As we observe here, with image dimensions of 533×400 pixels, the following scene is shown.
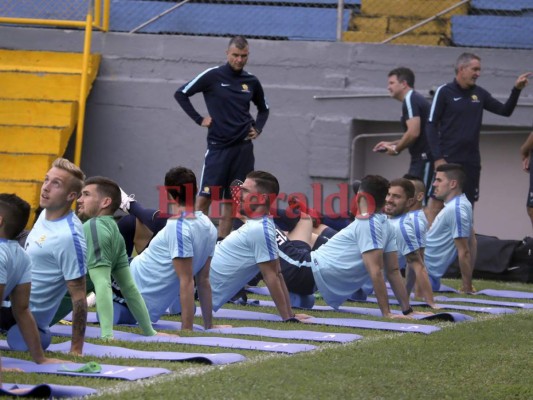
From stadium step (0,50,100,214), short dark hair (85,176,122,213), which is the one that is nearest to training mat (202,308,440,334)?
short dark hair (85,176,122,213)

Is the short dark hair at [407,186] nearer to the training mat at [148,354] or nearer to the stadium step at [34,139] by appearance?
the training mat at [148,354]

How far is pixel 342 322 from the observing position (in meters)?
8.51

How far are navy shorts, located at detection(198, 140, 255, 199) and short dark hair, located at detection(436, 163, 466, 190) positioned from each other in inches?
76.3

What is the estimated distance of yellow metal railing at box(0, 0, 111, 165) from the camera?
14624 millimetres

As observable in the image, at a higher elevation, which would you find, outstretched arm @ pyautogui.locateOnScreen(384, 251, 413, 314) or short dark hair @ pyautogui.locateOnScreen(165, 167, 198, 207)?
short dark hair @ pyautogui.locateOnScreen(165, 167, 198, 207)

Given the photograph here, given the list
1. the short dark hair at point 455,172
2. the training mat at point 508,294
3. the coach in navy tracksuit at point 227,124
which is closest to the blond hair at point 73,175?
the coach in navy tracksuit at point 227,124

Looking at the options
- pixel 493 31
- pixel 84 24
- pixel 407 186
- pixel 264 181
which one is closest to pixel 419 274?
pixel 407 186

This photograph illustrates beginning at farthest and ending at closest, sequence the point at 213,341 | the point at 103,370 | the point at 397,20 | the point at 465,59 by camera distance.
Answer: the point at 397,20
the point at 465,59
the point at 213,341
the point at 103,370

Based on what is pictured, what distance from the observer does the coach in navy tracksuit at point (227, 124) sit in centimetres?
1188

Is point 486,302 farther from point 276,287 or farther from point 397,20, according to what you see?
point 397,20

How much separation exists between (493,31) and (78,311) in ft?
31.9

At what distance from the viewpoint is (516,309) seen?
10.0 metres

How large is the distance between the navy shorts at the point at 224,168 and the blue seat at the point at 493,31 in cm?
419

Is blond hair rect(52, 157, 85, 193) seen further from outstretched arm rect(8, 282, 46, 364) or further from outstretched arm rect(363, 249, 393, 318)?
outstretched arm rect(363, 249, 393, 318)
